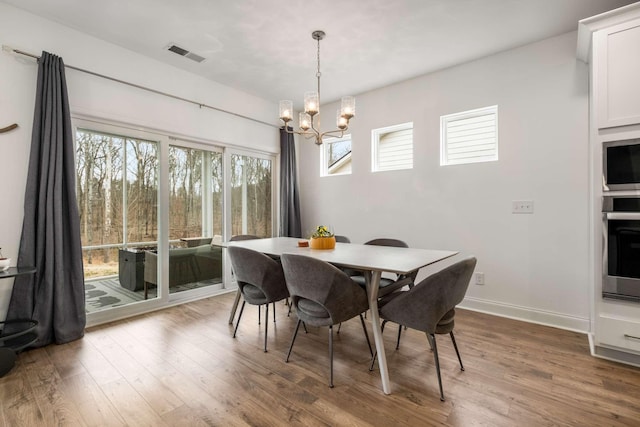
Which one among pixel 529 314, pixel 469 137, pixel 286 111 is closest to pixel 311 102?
pixel 286 111

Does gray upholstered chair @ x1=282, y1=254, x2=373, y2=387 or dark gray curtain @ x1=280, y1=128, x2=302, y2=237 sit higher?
dark gray curtain @ x1=280, y1=128, x2=302, y2=237

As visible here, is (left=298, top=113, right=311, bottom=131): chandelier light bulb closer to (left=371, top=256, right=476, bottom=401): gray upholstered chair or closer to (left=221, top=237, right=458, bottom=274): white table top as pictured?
(left=221, top=237, right=458, bottom=274): white table top

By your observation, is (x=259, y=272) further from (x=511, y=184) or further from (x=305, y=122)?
(x=511, y=184)

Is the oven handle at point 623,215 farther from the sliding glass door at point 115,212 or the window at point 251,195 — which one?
the sliding glass door at point 115,212

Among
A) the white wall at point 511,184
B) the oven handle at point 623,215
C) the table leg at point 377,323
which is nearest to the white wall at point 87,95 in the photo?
the white wall at point 511,184

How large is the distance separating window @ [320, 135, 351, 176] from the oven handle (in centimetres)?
293

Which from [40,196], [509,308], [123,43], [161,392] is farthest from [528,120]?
[40,196]

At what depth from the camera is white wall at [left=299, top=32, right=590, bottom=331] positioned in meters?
2.88

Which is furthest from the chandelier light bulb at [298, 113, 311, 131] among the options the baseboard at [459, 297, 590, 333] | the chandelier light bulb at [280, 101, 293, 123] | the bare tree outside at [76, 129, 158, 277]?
the baseboard at [459, 297, 590, 333]

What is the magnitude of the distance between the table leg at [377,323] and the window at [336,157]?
9.02ft

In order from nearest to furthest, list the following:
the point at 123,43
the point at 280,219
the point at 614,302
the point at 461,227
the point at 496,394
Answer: the point at 496,394 → the point at 614,302 → the point at 123,43 → the point at 461,227 → the point at 280,219

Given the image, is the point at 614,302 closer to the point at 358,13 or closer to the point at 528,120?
the point at 528,120

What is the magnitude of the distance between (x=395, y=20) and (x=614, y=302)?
9.08 ft

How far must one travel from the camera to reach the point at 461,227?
11.5 feet
